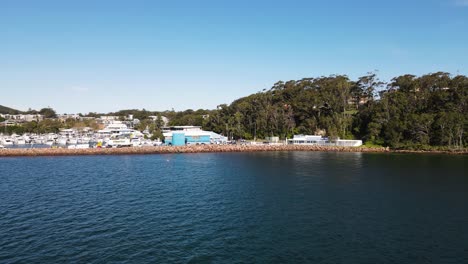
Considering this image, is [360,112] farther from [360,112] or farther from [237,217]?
[237,217]

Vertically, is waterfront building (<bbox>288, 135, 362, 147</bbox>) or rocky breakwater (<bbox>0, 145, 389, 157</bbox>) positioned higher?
waterfront building (<bbox>288, 135, 362, 147</bbox>)

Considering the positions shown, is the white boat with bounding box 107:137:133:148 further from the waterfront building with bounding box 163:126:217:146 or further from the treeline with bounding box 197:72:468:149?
the treeline with bounding box 197:72:468:149

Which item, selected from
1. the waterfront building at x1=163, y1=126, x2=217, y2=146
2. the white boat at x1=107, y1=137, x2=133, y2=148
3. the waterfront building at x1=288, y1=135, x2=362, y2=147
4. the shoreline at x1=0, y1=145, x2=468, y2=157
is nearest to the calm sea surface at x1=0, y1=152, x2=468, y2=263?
the shoreline at x1=0, y1=145, x2=468, y2=157

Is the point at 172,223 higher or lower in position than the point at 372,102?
lower

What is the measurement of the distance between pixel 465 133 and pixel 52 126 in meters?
148

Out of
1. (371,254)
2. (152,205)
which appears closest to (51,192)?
(152,205)

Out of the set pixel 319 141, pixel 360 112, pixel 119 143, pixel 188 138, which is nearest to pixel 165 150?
pixel 188 138

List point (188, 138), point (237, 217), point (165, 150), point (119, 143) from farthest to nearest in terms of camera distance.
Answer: point (188, 138)
point (119, 143)
point (165, 150)
point (237, 217)

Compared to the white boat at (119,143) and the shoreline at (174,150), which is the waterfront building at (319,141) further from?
the white boat at (119,143)

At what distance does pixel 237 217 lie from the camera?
985 inches

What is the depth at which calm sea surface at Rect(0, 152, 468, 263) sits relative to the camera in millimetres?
18359

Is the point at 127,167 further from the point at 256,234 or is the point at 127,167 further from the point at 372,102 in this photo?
the point at 372,102

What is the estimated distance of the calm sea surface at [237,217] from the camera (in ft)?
60.2

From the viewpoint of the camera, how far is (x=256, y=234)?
2138 centimetres
